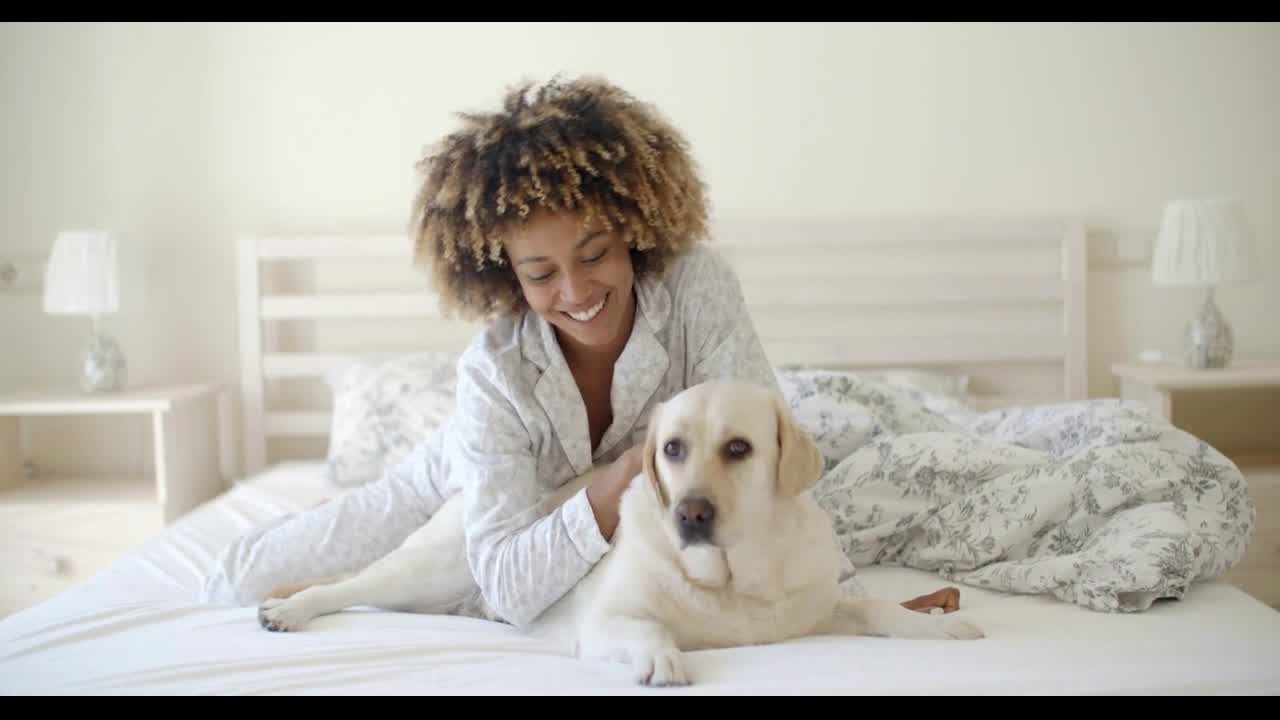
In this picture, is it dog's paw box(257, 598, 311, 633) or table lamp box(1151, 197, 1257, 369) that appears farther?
table lamp box(1151, 197, 1257, 369)

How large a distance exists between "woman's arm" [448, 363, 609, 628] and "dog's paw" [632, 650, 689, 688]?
251 millimetres

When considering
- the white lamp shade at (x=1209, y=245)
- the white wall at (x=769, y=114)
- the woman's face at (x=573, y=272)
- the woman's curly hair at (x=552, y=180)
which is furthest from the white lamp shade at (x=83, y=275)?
the white lamp shade at (x=1209, y=245)

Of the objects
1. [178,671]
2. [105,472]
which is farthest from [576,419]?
[105,472]

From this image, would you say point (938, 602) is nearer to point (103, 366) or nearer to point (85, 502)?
point (85, 502)

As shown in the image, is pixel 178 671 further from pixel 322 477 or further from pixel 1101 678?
pixel 322 477

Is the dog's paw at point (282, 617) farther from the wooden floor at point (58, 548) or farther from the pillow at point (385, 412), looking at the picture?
the wooden floor at point (58, 548)

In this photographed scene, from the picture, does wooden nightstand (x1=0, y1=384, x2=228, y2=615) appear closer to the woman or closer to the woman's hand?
the woman

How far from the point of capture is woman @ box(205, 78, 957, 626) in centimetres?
174

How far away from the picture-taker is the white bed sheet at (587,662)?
4.78 feet

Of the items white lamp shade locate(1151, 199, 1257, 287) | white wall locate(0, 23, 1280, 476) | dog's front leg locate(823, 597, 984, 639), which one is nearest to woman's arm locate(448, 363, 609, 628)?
dog's front leg locate(823, 597, 984, 639)

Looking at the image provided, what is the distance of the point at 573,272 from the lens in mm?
1740

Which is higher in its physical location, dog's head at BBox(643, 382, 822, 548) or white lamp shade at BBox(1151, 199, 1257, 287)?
white lamp shade at BBox(1151, 199, 1257, 287)

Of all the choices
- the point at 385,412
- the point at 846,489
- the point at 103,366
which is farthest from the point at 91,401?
the point at 846,489

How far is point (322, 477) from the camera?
3398 millimetres
